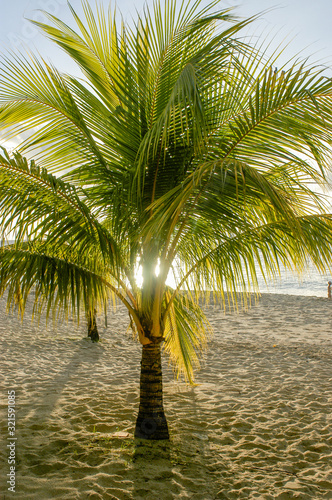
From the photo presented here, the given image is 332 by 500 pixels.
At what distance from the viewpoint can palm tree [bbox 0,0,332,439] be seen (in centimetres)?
296

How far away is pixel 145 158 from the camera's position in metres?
2.93

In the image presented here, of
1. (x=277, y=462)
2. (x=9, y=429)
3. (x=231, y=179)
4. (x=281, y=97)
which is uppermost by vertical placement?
(x=281, y=97)

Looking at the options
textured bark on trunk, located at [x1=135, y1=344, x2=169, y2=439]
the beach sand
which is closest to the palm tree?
textured bark on trunk, located at [x1=135, y1=344, x2=169, y2=439]

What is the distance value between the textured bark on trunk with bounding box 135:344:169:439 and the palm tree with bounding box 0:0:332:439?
0.01m

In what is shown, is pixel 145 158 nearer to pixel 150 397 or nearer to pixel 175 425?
pixel 150 397

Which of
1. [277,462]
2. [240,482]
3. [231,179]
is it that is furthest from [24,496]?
[231,179]

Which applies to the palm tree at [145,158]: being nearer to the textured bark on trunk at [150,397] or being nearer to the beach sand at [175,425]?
the textured bark on trunk at [150,397]

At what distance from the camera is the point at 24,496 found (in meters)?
2.83

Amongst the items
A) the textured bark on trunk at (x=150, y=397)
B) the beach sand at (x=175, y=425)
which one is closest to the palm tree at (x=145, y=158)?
the textured bark on trunk at (x=150, y=397)

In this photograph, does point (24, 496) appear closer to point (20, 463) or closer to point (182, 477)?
point (20, 463)

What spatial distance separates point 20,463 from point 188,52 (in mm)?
3918

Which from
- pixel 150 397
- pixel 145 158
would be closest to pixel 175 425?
pixel 150 397

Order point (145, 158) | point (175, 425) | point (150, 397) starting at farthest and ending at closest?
1. point (175, 425)
2. point (150, 397)
3. point (145, 158)

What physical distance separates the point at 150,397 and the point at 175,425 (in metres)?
0.78
